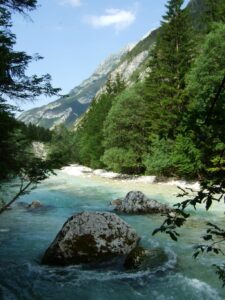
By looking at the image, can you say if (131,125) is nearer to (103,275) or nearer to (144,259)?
(144,259)

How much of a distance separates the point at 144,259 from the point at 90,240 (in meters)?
1.89

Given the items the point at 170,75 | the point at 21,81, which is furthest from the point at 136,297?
the point at 170,75

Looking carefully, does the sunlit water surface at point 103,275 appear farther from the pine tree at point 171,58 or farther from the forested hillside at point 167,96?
the pine tree at point 171,58

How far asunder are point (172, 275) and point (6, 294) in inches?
179

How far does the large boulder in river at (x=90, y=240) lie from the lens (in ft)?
37.9

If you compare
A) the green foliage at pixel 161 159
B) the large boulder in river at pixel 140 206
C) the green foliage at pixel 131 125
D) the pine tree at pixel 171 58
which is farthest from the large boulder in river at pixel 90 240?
the green foliage at pixel 131 125

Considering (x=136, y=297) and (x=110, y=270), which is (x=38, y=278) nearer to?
(x=110, y=270)

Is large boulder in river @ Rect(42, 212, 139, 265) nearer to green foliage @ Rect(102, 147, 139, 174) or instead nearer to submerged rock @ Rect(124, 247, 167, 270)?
submerged rock @ Rect(124, 247, 167, 270)

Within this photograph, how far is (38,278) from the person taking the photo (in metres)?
10.1

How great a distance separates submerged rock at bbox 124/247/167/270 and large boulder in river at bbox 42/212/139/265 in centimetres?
59

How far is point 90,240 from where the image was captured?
1197 centimetres

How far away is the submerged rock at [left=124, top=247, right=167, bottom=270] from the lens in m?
11.0

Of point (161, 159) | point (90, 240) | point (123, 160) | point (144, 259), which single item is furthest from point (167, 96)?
point (144, 259)

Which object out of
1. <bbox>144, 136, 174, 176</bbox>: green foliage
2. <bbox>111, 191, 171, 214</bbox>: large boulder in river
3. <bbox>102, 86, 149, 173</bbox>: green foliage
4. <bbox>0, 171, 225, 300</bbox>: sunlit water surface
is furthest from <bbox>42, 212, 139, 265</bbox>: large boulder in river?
<bbox>102, 86, 149, 173</bbox>: green foliage
